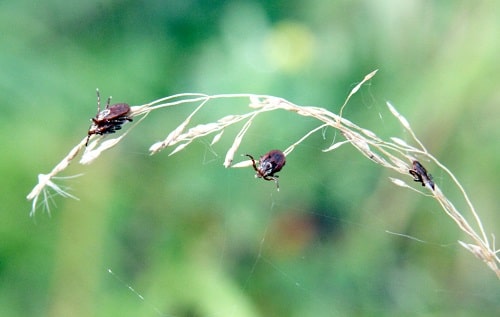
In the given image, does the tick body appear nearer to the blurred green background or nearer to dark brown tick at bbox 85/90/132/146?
dark brown tick at bbox 85/90/132/146

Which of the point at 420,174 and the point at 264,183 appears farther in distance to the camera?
the point at 264,183

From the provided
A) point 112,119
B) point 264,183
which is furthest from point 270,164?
point 264,183

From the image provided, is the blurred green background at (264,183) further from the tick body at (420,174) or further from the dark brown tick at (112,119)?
the tick body at (420,174)

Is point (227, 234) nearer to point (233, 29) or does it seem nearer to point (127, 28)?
point (233, 29)

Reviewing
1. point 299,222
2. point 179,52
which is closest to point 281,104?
point 299,222

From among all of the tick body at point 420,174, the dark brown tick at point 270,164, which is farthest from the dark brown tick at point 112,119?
the tick body at point 420,174

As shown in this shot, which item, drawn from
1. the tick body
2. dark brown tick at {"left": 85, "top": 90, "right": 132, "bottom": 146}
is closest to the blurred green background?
dark brown tick at {"left": 85, "top": 90, "right": 132, "bottom": 146}

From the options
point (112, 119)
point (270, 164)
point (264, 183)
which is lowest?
point (264, 183)

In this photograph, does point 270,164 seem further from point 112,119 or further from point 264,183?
point 264,183
